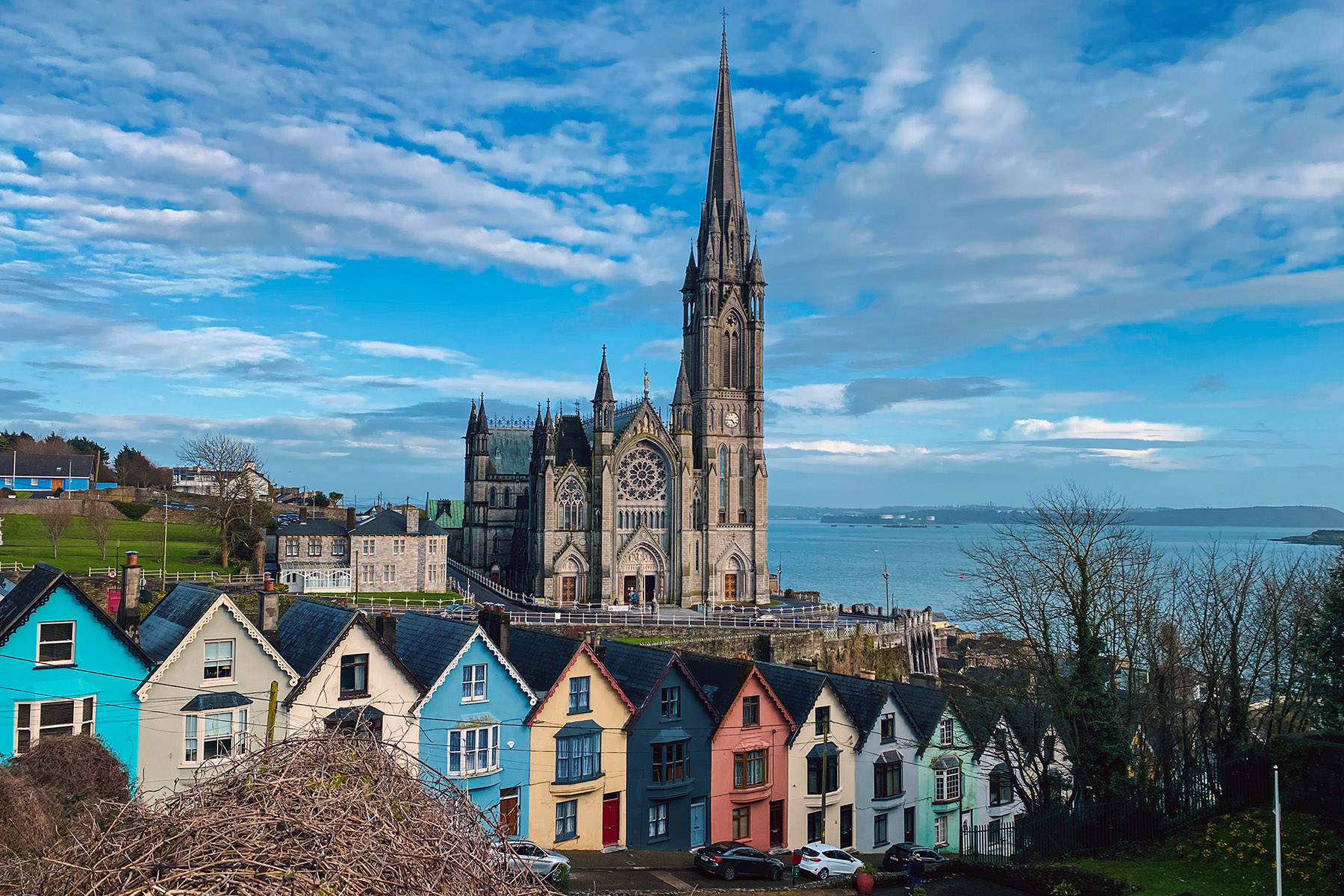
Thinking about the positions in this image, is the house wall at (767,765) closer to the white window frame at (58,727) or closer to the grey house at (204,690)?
the grey house at (204,690)

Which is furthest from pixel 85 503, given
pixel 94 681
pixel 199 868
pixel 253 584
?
pixel 199 868

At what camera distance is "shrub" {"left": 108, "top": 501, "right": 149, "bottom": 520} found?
294ft

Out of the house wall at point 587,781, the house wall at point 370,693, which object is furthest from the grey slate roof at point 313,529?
the house wall at point 587,781

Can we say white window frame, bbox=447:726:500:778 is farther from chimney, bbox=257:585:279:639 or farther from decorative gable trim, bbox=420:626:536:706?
chimney, bbox=257:585:279:639

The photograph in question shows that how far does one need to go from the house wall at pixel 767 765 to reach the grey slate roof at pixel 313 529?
41077mm

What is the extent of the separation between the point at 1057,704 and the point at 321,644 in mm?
22512

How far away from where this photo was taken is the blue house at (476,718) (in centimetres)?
2738

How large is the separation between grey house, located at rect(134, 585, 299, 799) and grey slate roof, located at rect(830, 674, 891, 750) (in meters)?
19.5

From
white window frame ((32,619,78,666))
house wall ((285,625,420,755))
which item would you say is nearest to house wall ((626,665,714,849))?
house wall ((285,625,420,755))

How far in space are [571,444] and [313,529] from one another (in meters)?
22.4

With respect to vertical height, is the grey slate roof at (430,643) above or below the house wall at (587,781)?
above

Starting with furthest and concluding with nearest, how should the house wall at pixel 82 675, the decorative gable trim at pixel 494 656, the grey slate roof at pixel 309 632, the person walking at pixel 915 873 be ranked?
the decorative gable trim at pixel 494 656, the grey slate roof at pixel 309 632, the house wall at pixel 82 675, the person walking at pixel 915 873

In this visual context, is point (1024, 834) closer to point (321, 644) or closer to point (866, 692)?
point (866, 692)

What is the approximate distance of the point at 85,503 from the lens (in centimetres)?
8638
